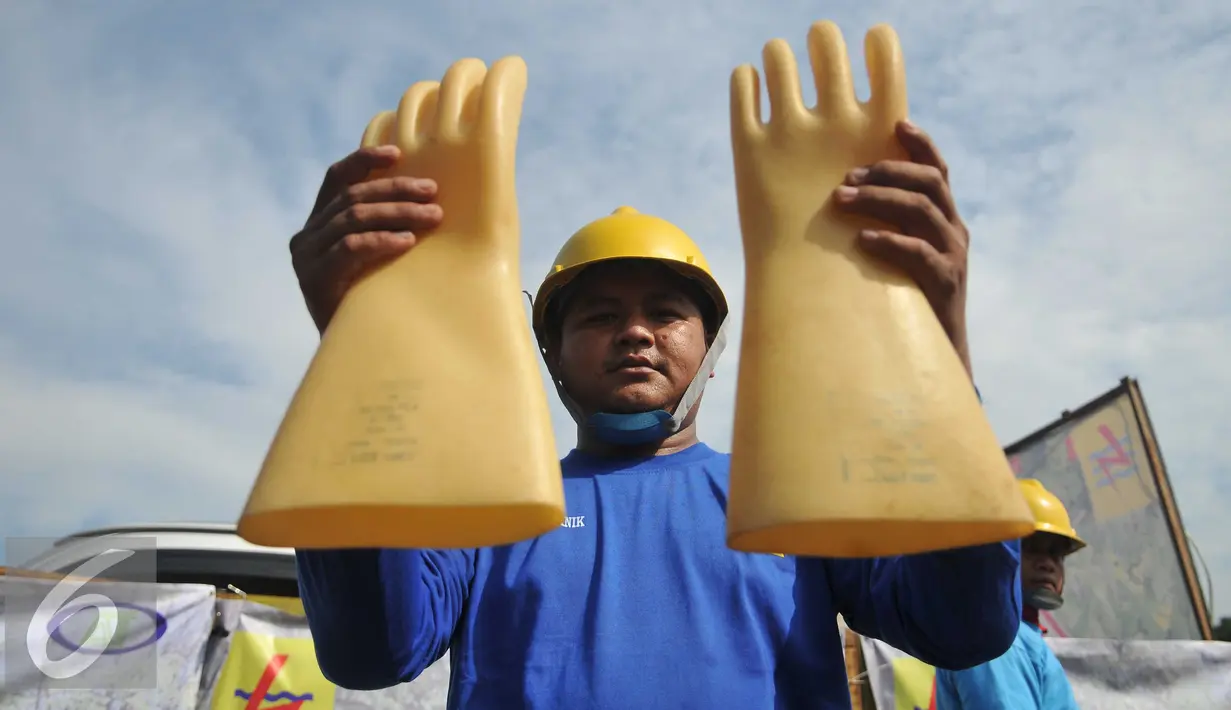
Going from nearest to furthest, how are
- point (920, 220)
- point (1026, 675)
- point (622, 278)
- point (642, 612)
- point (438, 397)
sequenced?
point (438, 397) → point (920, 220) → point (642, 612) → point (622, 278) → point (1026, 675)

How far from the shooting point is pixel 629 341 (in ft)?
5.40

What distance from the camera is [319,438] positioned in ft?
2.95

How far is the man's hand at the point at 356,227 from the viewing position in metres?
1.03

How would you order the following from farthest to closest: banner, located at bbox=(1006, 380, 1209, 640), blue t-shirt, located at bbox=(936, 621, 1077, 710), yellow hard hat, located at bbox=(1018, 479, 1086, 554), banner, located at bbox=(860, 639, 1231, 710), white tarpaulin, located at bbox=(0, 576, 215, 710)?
banner, located at bbox=(1006, 380, 1209, 640) → banner, located at bbox=(860, 639, 1231, 710) → yellow hard hat, located at bbox=(1018, 479, 1086, 554) → white tarpaulin, located at bbox=(0, 576, 215, 710) → blue t-shirt, located at bbox=(936, 621, 1077, 710)

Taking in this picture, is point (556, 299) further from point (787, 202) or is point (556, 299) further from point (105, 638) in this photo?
point (105, 638)

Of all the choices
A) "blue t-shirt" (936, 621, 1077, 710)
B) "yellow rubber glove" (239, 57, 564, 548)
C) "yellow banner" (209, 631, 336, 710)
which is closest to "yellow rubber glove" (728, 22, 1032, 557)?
"yellow rubber glove" (239, 57, 564, 548)

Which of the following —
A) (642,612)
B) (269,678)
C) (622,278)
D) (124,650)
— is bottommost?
(269,678)

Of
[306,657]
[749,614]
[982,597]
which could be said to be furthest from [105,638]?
[982,597]

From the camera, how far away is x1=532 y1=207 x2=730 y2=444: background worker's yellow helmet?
1688mm

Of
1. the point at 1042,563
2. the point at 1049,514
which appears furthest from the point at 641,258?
the point at 1049,514

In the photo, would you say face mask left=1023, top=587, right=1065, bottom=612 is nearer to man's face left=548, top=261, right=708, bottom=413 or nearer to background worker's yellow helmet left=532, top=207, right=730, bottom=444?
background worker's yellow helmet left=532, top=207, right=730, bottom=444

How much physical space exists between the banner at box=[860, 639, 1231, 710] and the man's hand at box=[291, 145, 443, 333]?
4.68 m

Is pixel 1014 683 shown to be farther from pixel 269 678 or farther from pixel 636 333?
pixel 269 678

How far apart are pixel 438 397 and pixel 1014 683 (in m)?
3.12
